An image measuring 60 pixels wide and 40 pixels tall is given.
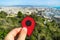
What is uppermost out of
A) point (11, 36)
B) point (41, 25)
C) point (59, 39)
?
point (11, 36)

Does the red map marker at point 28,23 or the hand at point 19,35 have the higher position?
the red map marker at point 28,23

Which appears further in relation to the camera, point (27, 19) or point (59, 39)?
point (59, 39)

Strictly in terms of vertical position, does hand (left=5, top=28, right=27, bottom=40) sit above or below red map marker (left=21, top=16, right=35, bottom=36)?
below

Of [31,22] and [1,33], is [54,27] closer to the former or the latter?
[1,33]

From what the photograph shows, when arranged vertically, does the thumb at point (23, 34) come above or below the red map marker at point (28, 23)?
below

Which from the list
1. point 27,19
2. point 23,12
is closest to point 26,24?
point 27,19

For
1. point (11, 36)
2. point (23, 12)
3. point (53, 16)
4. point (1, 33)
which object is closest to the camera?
point (11, 36)

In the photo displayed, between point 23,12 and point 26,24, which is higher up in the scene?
point 26,24

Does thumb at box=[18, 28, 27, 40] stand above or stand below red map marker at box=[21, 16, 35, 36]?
below

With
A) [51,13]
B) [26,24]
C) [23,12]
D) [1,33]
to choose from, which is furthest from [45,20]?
[26,24]

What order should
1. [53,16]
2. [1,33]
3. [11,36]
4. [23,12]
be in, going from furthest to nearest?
[23,12]
[53,16]
[1,33]
[11,36]
